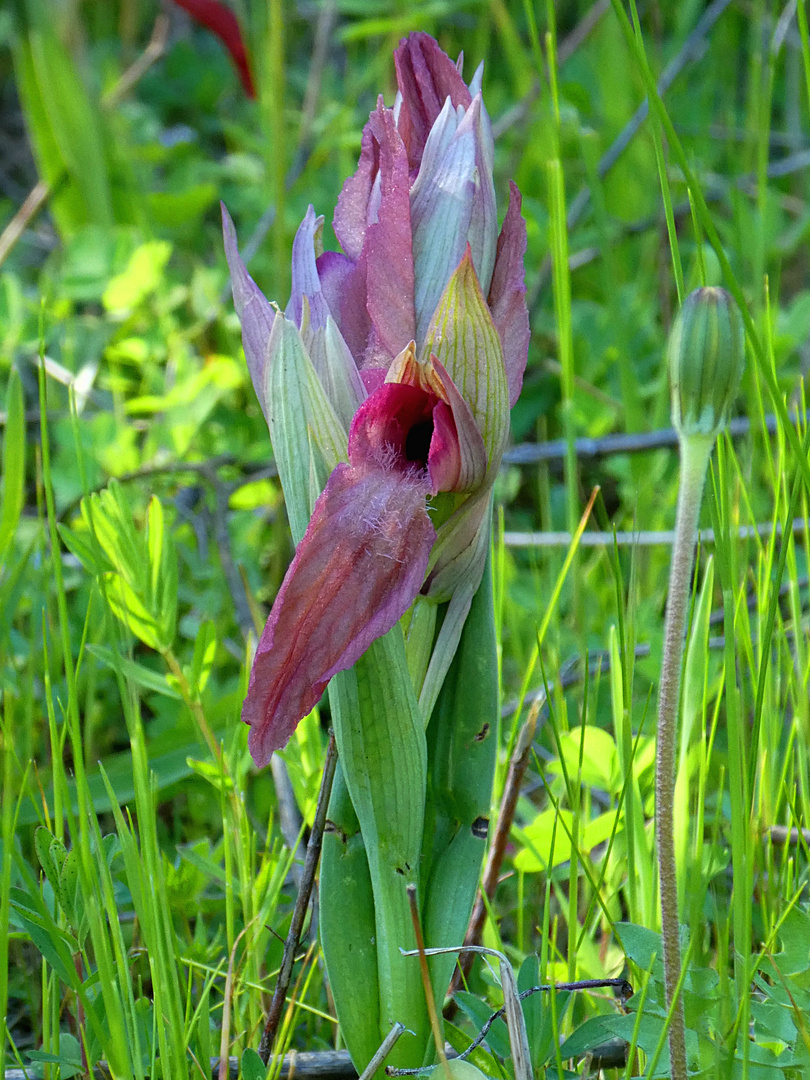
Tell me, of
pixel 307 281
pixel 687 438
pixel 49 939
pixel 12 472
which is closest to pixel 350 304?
pixel 307 281

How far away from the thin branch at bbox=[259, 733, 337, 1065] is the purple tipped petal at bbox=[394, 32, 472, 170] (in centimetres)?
41

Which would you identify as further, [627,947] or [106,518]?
[106,518]

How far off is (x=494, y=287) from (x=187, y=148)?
2.29 m

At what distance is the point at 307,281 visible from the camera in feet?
2.24

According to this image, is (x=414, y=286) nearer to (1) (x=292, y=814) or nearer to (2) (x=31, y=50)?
(1) (x=292, y=814)

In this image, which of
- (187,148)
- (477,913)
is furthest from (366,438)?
(187,148)

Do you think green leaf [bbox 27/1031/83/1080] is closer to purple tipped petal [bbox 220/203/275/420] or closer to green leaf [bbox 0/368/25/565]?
purple tipped petal [bbox 220/203/275/420]

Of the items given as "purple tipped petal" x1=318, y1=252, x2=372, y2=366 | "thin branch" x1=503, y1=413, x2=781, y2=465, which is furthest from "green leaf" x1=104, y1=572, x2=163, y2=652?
"thin branch" x1=503, y1=413, x2=781, y2=465

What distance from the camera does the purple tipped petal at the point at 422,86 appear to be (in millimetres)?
688

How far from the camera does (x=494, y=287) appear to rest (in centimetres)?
68

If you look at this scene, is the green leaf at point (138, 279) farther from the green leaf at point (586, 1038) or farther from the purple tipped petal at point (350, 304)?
the green leaf at point (586, 1038)

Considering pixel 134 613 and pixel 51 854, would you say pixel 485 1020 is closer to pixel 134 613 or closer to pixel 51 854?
pixel 51 854

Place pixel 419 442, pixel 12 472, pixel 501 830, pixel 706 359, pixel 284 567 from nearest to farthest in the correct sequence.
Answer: pixel 706 359 → pixel 419 442 → pixel 501 830 → pixel 12 472 → pixel 284 567

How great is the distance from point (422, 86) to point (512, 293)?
0.50 feet
